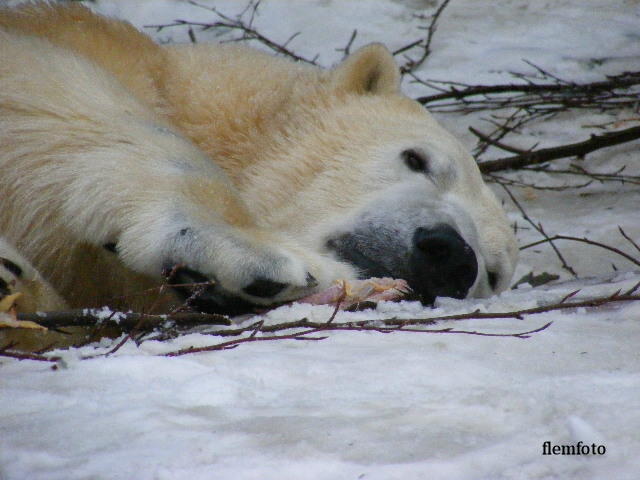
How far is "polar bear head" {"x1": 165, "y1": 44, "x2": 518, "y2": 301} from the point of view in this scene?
2.08 metres

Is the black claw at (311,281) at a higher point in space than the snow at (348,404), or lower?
higher

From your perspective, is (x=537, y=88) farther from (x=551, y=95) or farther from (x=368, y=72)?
(x=368, y=72)

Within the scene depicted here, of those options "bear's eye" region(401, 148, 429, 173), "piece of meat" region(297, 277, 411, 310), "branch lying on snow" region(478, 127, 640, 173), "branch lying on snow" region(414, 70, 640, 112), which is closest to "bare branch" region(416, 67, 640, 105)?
"branch lying on snow" region(414, 70, 640, 112)

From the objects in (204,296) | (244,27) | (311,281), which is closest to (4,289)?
(204,296)

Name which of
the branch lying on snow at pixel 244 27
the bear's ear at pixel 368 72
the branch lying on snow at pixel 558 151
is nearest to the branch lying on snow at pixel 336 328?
the bear's ear at pixel 368 72

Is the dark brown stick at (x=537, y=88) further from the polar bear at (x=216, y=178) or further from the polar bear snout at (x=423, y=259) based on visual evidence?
the polar bear snout at (x=423, y=259)

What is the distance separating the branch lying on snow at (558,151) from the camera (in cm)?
365

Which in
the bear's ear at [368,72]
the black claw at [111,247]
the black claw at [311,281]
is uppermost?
the bear's ear at [368,72]

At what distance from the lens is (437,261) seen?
206 centimetres

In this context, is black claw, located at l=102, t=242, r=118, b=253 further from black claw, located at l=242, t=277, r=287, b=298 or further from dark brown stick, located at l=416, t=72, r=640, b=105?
dark brown stick, located at l=416, t=72, r=640, b=105

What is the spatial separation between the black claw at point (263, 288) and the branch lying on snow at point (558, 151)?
2267 millimetres

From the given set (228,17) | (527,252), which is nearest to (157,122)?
(527,252)

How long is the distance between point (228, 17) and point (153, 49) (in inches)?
88.6

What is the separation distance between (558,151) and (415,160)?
1.49 meters
